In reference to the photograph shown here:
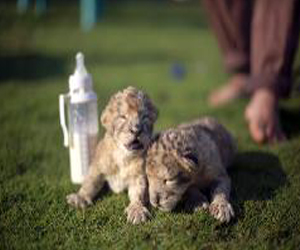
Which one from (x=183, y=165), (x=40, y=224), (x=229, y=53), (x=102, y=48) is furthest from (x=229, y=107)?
(x=102, y=48)

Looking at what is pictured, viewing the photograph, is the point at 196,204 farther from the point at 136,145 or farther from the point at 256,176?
the point at 256,176

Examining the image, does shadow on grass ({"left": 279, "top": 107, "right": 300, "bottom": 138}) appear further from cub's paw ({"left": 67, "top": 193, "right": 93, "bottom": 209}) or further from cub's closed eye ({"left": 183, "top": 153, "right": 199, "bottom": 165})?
cub's paw ({"left": 67, "top": 193, "right": 93, "bottom": 209})

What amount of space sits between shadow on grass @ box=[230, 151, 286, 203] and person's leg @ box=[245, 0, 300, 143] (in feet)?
1.19

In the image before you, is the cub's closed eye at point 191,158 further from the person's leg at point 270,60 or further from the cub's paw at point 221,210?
the person's leg at point 270,60

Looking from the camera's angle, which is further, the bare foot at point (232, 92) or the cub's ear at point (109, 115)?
the bare foot at point (232, 92)

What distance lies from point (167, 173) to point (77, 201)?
66cm

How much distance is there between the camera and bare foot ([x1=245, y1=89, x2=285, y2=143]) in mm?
4227

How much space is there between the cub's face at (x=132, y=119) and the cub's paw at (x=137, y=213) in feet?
1.08

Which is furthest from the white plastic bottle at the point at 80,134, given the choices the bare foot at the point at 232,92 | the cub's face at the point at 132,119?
the bare foot at the point at 232,92

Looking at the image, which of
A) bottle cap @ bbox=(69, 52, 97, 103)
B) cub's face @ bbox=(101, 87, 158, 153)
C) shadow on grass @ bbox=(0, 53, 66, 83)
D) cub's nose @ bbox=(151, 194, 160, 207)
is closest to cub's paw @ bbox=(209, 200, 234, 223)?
cub's nose @ bbox=(151, 194, 160, 207)

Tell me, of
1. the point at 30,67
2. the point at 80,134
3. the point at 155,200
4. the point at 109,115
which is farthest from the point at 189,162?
the point at 30,67

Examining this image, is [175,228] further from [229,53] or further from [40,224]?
[229,53]

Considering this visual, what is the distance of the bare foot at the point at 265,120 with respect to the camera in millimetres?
4227

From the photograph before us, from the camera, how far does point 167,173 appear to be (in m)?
2.74
